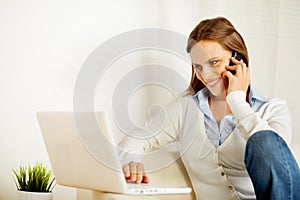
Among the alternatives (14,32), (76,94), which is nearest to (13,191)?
(76,94)

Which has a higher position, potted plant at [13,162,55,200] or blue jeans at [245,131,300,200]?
blue jeans at [245,131,300,200]

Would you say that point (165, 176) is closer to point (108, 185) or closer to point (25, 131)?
point (108, 185)

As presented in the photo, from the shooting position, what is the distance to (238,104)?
159 centimetres

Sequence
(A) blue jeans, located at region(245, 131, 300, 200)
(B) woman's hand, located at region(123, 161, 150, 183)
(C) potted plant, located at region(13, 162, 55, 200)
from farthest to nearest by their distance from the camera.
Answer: (C) potted plant, located at region(13, 162, 55, 200)
(B) woman's hand, located at region(123, 161, 150, 183)
(A) blue jeans, located at region(245, 131, 300, 200)

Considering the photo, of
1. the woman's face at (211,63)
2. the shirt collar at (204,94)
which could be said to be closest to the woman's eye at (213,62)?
the woman's face at (211,63)

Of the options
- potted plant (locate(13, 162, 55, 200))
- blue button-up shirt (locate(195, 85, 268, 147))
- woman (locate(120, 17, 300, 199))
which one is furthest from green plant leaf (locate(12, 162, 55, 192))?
blue button-up shirt (locate(195, 85, 268, 147))

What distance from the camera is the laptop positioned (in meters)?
1.36

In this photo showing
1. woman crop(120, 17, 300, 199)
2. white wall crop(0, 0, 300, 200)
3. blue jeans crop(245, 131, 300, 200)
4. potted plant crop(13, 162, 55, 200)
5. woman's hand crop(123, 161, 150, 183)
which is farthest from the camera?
white wall crop(0, 0, 300, 200)

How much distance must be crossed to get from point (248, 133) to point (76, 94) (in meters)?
0.76

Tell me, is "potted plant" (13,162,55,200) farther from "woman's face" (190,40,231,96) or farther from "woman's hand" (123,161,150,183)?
"woman's face" (190,40,231,96)

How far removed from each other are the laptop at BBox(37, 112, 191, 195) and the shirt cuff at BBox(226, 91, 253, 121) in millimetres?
291

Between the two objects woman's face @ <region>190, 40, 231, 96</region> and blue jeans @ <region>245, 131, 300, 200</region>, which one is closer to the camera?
blue jeans @ <region>245, 131, 300, 200</region>

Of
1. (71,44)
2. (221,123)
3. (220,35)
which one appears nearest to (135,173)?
(221,123)

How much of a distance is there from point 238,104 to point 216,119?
0.61 feet
